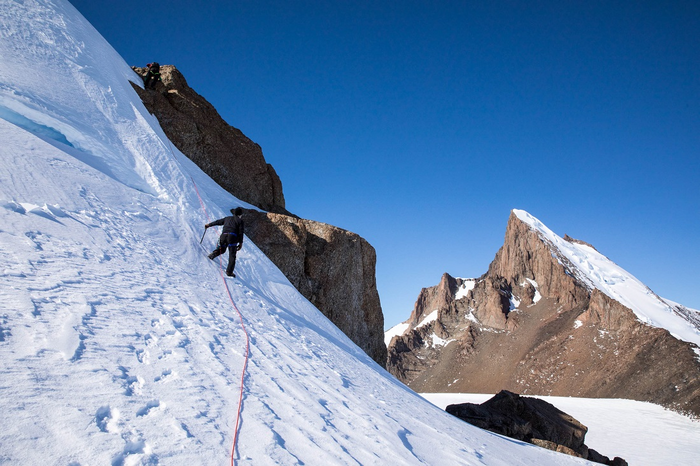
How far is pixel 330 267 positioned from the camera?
57.9 ft

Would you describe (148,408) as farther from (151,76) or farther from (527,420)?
(527,420)

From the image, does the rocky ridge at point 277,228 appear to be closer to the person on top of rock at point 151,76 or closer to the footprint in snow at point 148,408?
the person on top of rock at point 151,76

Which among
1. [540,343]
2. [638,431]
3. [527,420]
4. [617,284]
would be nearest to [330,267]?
[527,420]

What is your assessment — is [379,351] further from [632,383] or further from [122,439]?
[632,383]

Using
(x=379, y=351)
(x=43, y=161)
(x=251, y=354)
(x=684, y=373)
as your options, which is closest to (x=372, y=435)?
(x=251, y=354)

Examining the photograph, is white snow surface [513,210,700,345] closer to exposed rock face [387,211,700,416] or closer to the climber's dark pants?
exposed rock face [387,211,700,416]

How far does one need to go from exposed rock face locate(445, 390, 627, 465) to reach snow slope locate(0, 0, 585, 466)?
202 inches

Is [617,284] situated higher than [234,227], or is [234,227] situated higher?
[617,284]

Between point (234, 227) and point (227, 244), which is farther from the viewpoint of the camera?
point (234, 227)

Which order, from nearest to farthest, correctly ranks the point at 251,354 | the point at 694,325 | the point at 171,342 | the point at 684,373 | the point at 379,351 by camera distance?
the point at 171,342, the point at 251,354, the point at 379,351, the point at 684,373, the point at 694,325

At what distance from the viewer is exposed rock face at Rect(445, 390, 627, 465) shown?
1714cm

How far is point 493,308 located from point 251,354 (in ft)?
414

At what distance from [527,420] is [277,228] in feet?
55.5

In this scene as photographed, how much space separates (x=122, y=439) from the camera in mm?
3707
